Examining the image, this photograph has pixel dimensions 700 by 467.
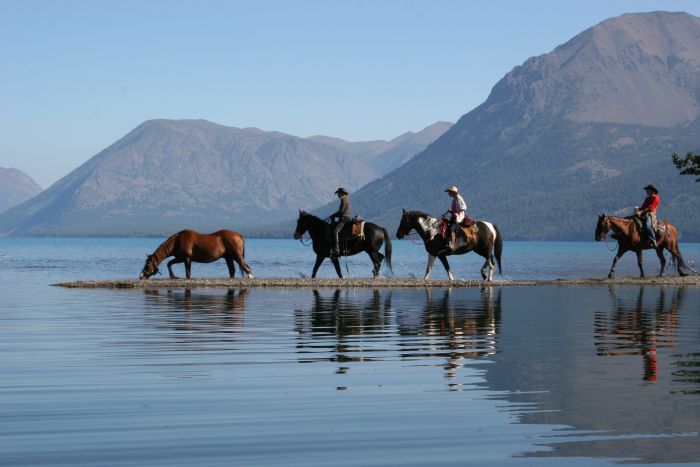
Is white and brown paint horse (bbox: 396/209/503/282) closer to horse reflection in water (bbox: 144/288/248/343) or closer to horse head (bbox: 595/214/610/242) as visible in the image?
horse head (bbox: 595/214/610/242)

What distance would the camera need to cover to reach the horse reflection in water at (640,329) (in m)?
16.9

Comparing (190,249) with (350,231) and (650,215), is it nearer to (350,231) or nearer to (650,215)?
(350,231)

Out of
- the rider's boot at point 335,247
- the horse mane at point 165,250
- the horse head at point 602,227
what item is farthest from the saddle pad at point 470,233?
the horse mane at point 165,250

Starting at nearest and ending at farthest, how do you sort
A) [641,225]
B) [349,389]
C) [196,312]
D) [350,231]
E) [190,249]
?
[349,389]
[196,312]
[350,231]
[190,249]
[641,225]

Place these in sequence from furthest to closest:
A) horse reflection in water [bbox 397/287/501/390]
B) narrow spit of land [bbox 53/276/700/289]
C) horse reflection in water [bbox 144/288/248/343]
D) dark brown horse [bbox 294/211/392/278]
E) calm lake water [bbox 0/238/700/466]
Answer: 1. dark brown horse [bbox 294/211/392/278]
2. narrow spit of land [bbox 53/276/700/289]
3. horse reflection in water [bbox 144/288/248/343]
4. horse reflection in water [bbox 397/287/501/390]
5. calm lake water [bbox 0/238/700/466]

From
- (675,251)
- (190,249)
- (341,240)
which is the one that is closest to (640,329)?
(341,240)

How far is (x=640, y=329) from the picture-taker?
69.7 feet

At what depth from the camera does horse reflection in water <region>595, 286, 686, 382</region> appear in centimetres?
1691

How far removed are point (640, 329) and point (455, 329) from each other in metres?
3.51

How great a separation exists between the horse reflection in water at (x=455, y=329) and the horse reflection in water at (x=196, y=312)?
3.50m

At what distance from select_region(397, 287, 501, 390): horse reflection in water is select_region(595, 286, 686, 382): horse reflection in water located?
193cm

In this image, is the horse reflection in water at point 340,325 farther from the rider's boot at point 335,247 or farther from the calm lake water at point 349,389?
the rider's boot at point 335,247

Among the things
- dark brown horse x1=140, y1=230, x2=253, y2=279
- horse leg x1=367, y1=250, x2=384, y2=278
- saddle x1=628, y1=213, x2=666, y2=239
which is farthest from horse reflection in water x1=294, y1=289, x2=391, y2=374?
saddle x1=628, y1=213, x2=666, y2=239

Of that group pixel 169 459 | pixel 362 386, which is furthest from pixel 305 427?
pixel 362 386
